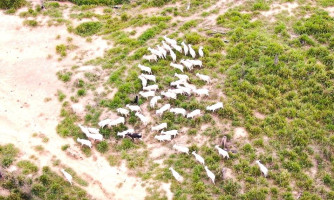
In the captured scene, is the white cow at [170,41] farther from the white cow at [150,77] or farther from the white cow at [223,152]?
the white cow at [223,152]

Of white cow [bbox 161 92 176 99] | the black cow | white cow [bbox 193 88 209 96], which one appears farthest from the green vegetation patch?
white cow [bbox 193 88 209 96]

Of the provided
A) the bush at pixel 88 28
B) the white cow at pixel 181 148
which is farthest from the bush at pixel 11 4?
the white cow at pixel 181 148

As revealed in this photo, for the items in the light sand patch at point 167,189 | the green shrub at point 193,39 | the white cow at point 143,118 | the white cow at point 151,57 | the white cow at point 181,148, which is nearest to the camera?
the light sand patch at point 167,189

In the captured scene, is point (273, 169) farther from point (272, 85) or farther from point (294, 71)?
point (294, 71)

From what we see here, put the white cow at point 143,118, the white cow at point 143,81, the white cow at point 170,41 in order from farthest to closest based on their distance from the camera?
the white cow at point 170,41
the white cow at point 143,81
the white cow at point 143,118

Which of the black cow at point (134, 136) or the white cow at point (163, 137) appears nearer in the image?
the white cow at point (163, 137)

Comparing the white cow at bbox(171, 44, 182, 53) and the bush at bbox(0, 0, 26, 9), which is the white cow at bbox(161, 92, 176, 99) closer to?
the white cow at bbox(171, 44, 182, 53)
